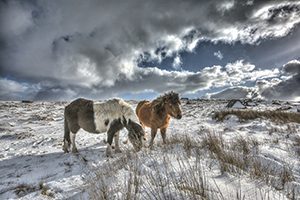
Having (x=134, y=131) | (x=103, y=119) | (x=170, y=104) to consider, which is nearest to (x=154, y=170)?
(x=134, y=131)

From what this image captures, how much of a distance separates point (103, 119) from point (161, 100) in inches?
77.8

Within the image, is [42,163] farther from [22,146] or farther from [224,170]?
[224,170]

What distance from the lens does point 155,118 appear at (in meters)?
7.44

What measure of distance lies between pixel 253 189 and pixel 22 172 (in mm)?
5380

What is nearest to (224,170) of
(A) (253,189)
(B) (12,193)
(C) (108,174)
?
(A) (253,189)

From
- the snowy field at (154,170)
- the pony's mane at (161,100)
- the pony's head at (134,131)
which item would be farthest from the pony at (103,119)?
the pony's mane at (161,100)

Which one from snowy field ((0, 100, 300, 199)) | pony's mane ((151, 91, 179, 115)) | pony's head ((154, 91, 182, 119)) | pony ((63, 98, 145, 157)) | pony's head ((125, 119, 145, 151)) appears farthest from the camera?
pony's mane ((151, 91, 179, 115))

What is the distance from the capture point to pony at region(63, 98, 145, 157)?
6762 mm

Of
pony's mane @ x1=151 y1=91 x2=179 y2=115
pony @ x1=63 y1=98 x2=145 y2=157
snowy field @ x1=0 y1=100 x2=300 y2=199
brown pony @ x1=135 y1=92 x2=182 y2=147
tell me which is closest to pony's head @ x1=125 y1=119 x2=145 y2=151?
pony @ x1=63 y1=98 x2=145 y2=157

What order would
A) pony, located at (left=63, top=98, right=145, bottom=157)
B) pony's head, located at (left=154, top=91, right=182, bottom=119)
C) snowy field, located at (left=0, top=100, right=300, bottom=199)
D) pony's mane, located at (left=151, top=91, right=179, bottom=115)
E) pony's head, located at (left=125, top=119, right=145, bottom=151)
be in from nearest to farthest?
snowy field, located at (left=0, top=100, right=300, bottom=199)
pony's head, located at (left=125, top=119, right=145, bottom=151)
pony, located at (left=63, top=98, right=145, bottom=157)
pony's head, located at (left=154, top=91, right=182, bottom=119)
pony's mane, located at (left=151, top=91, right=179, bottom=115)

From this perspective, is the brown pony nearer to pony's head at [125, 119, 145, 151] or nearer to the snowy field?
pony's head at [125, 119, 145, 151]

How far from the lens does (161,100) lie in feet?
24.7

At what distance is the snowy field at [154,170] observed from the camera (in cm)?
266

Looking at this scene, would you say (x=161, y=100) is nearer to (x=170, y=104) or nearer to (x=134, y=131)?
(x=170, y=104)
